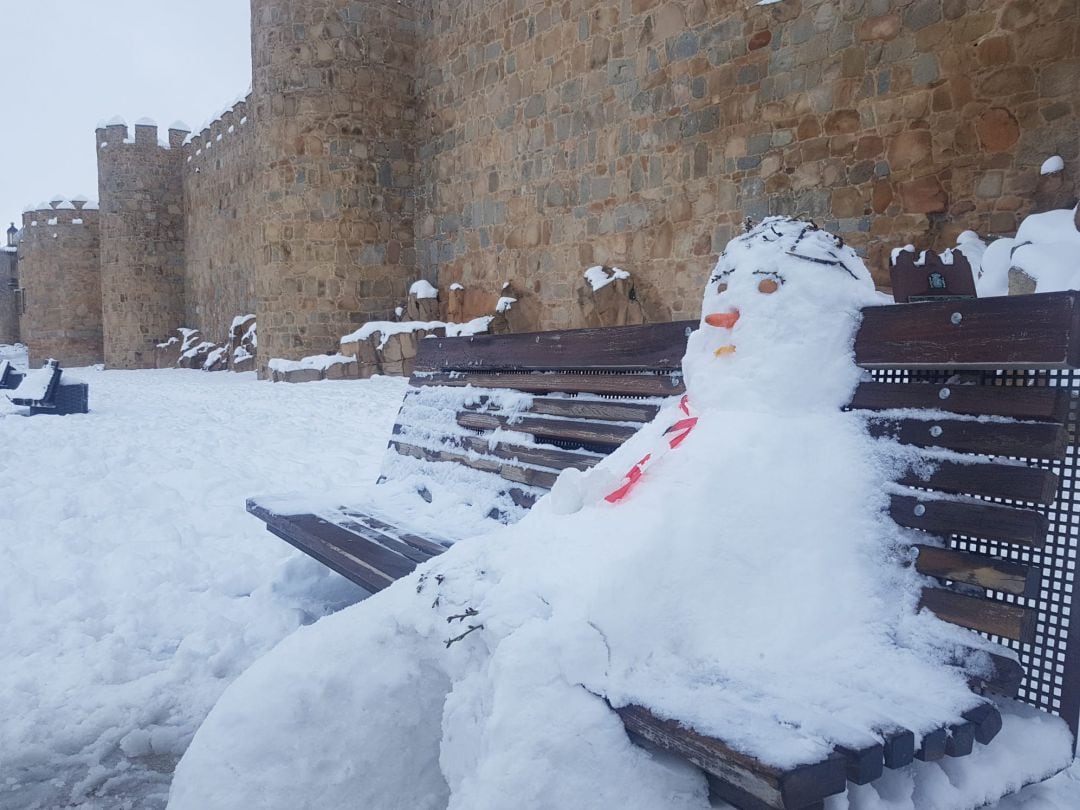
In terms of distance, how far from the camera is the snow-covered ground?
82.4 inches

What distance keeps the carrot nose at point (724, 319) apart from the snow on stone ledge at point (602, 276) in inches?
255

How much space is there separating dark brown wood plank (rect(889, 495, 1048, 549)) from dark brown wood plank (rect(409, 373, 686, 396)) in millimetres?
728

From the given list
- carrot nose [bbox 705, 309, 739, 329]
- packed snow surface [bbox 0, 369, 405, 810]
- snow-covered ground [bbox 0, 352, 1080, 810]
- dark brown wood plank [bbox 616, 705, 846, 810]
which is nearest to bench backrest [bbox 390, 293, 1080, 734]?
carrot nose [bbox 705, 309, 739, 329]

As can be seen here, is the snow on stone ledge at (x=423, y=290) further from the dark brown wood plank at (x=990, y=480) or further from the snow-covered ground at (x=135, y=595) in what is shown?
the dark brown wood plank at (x=990, y=480)

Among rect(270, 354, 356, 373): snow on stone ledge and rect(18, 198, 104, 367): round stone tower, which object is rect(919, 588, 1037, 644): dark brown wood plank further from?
rect(18, 198, 104, 367): round stone tower

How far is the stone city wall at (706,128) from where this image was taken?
555 cm

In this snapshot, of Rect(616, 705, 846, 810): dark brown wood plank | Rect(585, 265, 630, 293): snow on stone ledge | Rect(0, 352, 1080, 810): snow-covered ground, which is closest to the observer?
Rect(616, 705, 846, 810): dark brown wood plank

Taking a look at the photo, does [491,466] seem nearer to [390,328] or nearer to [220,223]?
[390,328]

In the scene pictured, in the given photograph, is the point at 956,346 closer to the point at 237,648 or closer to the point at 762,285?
the point at 762,285

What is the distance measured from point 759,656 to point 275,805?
2.91ft

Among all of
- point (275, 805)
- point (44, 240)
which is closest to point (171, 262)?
point (44, 240)

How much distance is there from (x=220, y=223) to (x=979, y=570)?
1731 cm

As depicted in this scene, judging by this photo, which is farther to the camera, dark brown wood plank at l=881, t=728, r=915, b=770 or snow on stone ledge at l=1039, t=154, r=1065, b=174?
snow on stone ledge at l=1039, t=154, r=1065, b=174

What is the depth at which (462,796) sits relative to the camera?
1282mm
